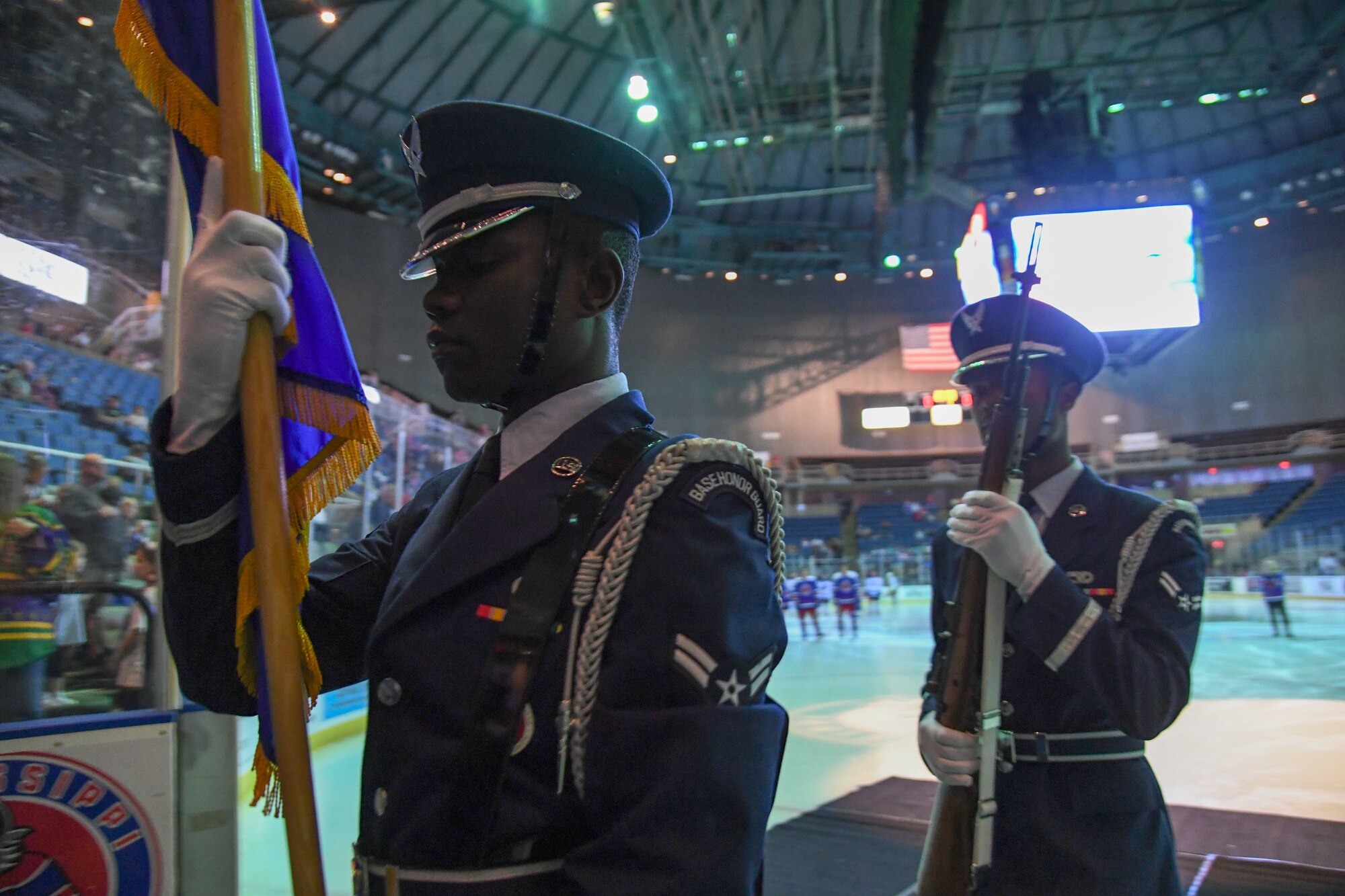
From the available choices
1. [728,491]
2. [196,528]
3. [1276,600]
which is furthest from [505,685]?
[1276,600]

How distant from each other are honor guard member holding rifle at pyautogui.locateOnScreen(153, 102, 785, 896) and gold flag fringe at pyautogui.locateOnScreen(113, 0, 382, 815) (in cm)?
6

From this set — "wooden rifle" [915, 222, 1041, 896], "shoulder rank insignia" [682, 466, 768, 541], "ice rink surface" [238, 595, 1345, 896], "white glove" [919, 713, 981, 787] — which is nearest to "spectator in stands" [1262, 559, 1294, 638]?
"ice rink surface" [238, 595, 1345, 896]

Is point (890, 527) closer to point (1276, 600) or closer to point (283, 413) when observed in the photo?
point (1276, 600)

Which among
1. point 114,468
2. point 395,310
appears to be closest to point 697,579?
point 114,468

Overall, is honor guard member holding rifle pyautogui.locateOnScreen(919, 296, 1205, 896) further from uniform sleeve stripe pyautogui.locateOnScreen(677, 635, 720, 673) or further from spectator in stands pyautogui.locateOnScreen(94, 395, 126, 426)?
spectator in stands pyautogui.locateOnScreen(94, 395, 126, 426)

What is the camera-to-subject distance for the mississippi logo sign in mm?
1451

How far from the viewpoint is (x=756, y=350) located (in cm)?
2175

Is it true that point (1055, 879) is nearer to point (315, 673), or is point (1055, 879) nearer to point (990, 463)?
point (990, 463)

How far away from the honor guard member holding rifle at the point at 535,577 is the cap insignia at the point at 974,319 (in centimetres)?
107

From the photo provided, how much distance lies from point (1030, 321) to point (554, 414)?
1257mm

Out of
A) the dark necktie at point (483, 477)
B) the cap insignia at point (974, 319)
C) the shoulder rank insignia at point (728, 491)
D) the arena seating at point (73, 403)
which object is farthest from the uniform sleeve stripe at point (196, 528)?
the cap insignia at point (974, 319)

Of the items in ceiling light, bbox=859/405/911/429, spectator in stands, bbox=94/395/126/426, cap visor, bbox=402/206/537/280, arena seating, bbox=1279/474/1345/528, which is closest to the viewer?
cap visor, bbox=402/206/537/280

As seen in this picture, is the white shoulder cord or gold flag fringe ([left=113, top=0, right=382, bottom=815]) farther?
gold flag fringe ([left=113, top=0, right=382, bottom=815])

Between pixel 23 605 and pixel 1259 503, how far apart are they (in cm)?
2313
